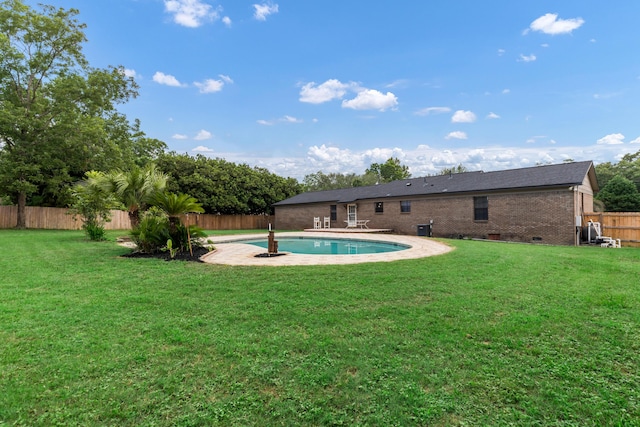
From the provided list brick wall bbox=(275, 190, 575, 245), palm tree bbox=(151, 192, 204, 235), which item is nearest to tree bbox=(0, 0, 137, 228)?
palm tree bbox=(151, 192, 204, 235)

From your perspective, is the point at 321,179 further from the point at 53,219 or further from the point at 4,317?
the point at 4,317

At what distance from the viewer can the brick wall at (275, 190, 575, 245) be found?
1322 centimetres

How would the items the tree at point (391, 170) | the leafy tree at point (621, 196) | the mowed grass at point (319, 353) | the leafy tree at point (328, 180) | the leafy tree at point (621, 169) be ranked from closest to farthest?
the mowed grass at point (319, 353) < the leafy tree at point (621, 196) < the leafy tree at point (621, 169) < the tree at point (391, 170) < the leafy tree at point (328, 180)

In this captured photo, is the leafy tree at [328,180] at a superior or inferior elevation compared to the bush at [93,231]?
superior

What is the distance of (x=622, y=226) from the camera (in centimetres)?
1271

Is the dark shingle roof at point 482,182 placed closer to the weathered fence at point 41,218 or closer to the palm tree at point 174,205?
the palm tree at point 174,205

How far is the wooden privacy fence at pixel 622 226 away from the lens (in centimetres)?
1243

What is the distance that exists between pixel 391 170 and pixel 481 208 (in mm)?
37494

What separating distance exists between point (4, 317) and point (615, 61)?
19.3m

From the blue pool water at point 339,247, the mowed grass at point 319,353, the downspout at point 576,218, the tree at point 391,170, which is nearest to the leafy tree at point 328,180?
the tree at point 391,170

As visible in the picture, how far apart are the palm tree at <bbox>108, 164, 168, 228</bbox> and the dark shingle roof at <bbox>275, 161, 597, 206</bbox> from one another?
46.9 feet

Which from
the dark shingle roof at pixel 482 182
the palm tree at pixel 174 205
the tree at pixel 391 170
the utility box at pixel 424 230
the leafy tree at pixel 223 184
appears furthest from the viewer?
the tree at pixel 391 170

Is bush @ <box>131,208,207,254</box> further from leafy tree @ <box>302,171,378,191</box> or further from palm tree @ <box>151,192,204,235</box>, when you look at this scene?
leafy tree @ <box>302,171,378,191</box>

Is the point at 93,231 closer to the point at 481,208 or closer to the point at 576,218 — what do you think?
the point at 481,208
